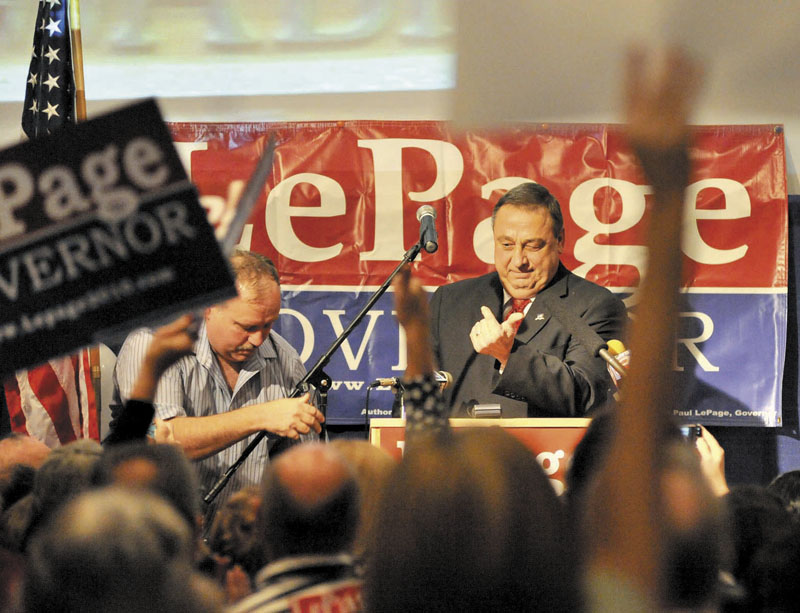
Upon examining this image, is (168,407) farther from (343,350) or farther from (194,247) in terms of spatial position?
(194,247)

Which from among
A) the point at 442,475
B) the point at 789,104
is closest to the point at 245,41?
the point at 789,104

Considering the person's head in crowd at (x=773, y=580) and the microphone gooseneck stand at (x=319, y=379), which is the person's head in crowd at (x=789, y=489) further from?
the microphone gooseneck stand at (x=319, y=379)

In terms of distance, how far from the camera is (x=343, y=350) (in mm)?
4738

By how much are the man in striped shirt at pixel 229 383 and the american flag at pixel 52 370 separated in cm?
96

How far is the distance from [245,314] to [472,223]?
1601 millimetres

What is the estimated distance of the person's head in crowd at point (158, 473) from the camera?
144 centimetres

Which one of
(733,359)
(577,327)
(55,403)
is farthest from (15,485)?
(733,359)

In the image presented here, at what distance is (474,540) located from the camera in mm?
932

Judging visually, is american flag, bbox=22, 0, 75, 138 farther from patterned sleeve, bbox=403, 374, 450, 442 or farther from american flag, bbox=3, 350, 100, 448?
patterned sleeve, bbox=403, 374, 450, 442

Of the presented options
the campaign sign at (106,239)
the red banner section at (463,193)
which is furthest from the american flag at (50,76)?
the campaign sign at (106,239)

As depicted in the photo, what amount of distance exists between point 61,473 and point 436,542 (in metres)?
1.03

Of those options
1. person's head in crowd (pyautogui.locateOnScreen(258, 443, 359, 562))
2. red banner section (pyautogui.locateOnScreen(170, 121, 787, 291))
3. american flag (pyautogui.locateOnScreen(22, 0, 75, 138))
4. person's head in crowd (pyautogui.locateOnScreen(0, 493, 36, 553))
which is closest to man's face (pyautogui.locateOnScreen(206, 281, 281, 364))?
red banner section (pyautogui.locateOnScreen(170, 121, 787, 291))

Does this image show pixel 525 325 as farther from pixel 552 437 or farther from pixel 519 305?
pixel 552 437

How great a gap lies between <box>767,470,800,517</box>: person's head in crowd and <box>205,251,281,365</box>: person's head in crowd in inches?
78.2
